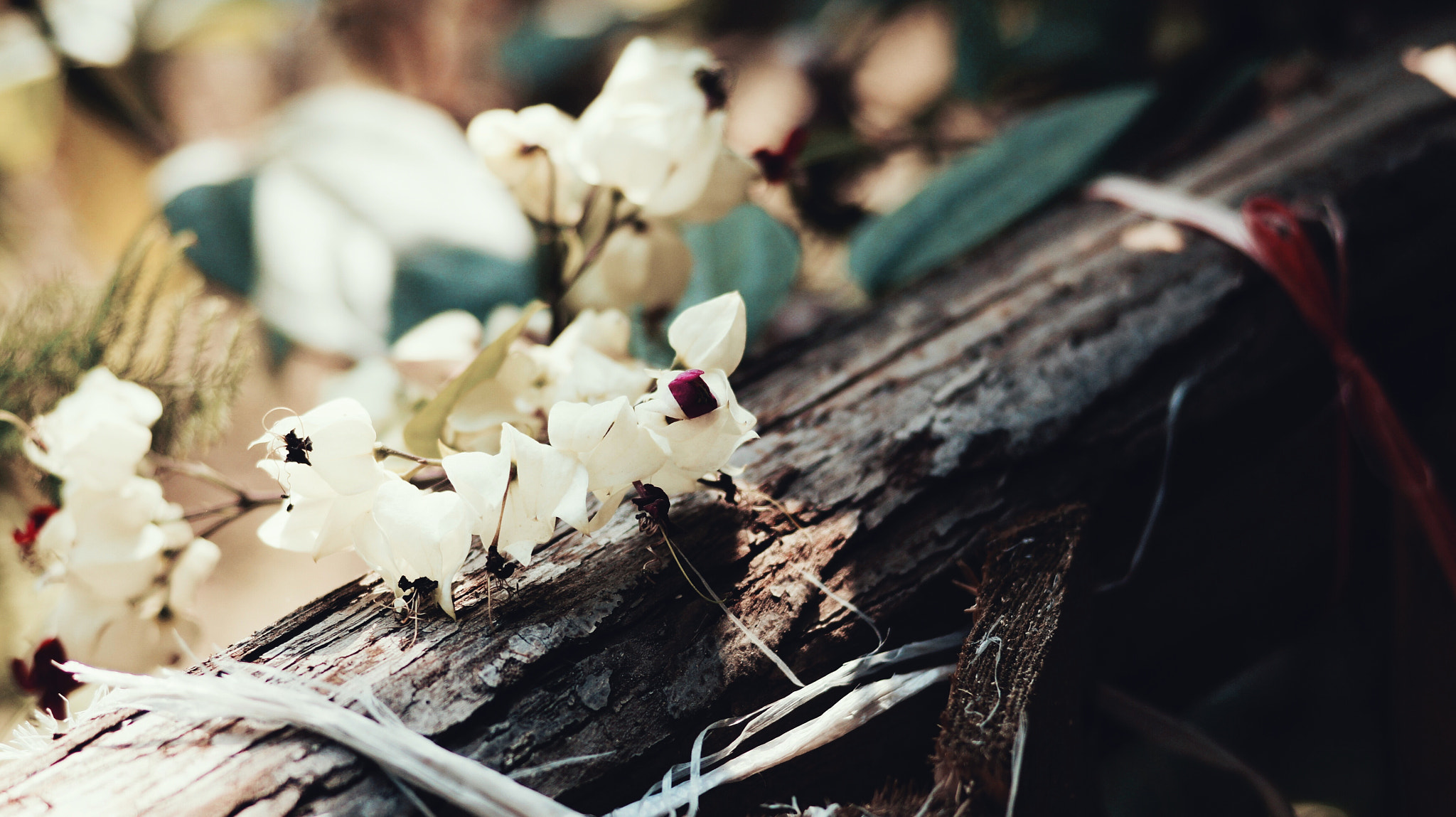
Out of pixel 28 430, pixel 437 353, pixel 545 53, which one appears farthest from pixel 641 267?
pixel 545 53

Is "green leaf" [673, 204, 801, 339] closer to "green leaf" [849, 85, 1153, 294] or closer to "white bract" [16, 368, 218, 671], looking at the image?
"green leaf" [849, 85, 1153, 294]

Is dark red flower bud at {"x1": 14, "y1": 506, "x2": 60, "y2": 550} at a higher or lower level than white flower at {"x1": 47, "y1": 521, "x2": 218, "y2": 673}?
higher

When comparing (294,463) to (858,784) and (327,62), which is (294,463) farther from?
(327,62)

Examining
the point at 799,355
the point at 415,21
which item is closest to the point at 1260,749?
the point at 799,355

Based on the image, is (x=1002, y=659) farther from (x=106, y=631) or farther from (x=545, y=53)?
(x=545, y=53)

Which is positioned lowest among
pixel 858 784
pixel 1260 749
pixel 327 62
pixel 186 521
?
pixel 1260 749

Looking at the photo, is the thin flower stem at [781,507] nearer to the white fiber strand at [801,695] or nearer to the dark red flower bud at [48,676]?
the white fiber strand at [801,695]

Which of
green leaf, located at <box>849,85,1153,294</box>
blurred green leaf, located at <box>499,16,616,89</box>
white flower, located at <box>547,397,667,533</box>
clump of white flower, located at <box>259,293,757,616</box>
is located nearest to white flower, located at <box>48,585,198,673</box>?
clump of white flower, located at <box>259,293,757,616</box>
